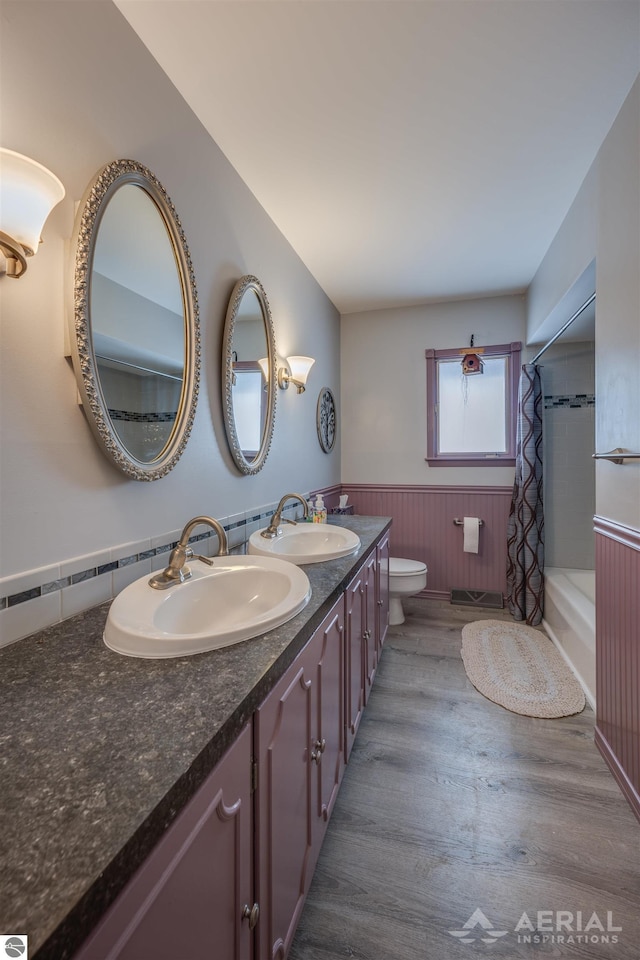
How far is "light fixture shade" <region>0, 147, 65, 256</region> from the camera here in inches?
31.1

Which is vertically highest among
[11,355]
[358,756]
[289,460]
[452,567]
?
[11,355]

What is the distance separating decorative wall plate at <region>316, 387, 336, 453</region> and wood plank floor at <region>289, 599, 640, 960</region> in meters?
1.76

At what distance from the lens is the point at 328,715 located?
1281 millimetres

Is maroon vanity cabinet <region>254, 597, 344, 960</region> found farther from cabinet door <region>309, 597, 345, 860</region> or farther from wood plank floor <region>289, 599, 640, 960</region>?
wood plank floor <region>289, 599, 640, 960</region>

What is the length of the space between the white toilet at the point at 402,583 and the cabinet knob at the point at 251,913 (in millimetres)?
2081

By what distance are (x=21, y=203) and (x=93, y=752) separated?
0.97 m

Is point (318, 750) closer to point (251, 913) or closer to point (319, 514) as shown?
point (251, 913)

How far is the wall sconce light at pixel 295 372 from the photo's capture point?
7.61 ft

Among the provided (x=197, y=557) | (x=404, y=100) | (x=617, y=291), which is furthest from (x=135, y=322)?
(x=617, y=291)

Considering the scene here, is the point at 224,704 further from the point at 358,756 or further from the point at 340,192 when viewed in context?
the point at 340,192

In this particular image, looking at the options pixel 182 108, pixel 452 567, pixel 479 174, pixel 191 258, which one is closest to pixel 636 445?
pixel 479 174

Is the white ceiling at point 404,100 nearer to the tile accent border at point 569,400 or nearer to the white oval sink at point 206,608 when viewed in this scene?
the tile accent border at point 569,400

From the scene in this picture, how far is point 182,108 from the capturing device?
1.47 meters

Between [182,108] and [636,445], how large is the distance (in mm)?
1938
